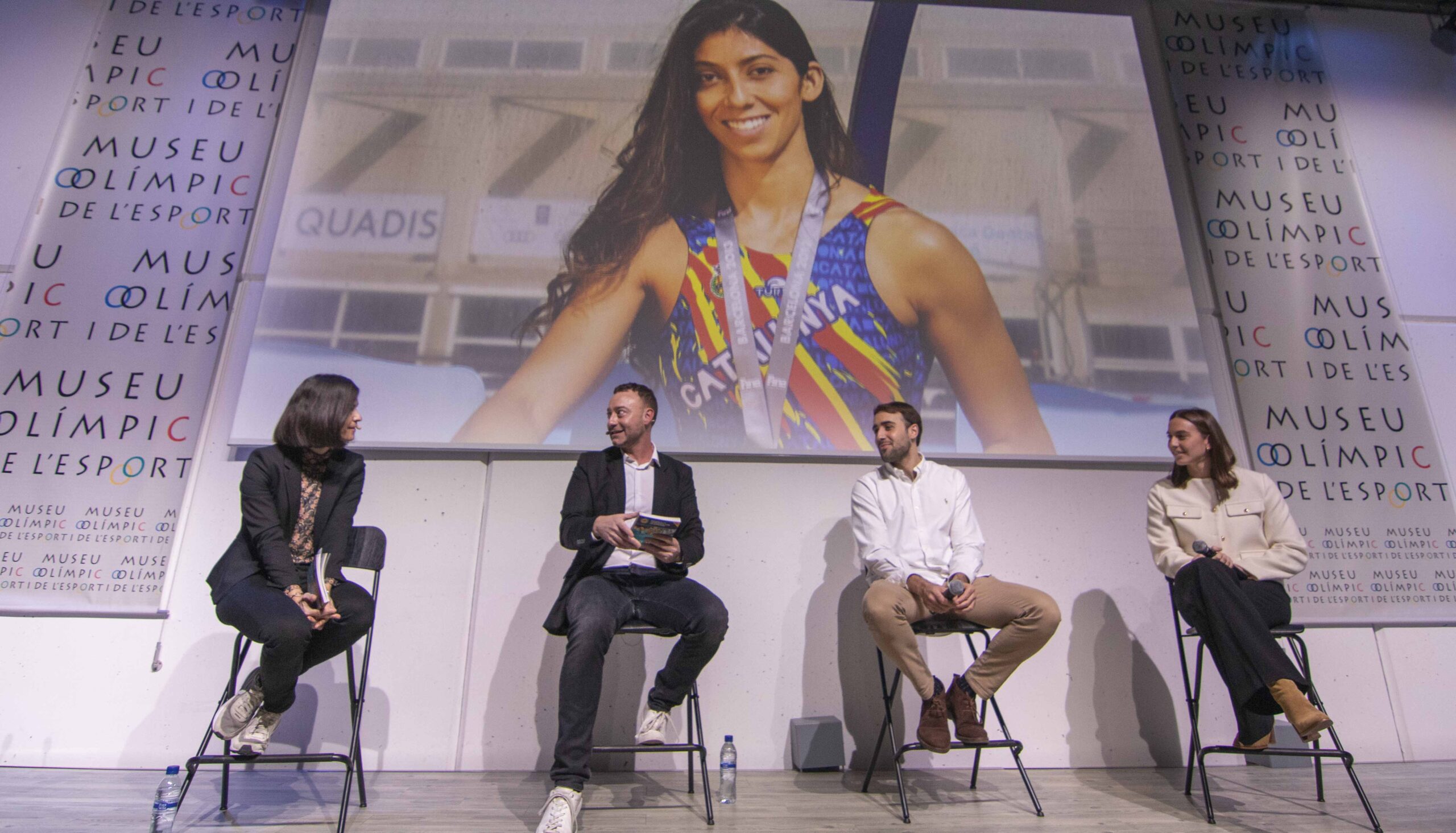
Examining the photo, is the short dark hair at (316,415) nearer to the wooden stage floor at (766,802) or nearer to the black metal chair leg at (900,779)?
the wooden stage floor at (766,802)

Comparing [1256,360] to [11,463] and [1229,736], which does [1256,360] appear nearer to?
[1229,736]

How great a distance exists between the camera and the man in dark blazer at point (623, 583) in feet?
6.58

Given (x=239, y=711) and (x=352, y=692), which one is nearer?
(x=239, y=711)

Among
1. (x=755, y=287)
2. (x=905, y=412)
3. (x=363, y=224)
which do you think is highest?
(x=363, y=224)

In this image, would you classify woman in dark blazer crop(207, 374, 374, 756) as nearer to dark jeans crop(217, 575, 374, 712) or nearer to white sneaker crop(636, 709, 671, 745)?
dark jeans crop(217, 575, 374, 712)

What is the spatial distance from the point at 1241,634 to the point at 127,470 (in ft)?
12.1

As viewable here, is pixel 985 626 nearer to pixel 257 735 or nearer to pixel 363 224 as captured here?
pixel 257 735

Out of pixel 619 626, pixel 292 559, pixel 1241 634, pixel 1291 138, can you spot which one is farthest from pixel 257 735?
pixel 1291 138

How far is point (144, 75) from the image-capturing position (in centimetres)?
351

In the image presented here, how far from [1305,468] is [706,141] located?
278 cm

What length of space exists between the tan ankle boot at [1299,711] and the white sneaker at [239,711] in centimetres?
255

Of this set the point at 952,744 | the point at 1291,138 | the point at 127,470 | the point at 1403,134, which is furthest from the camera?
the point at 1403,134

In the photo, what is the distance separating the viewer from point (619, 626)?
2256 mm

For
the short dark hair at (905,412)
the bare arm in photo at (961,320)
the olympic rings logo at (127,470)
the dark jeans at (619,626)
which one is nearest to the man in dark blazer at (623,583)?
the dark jeans at (619,626)
